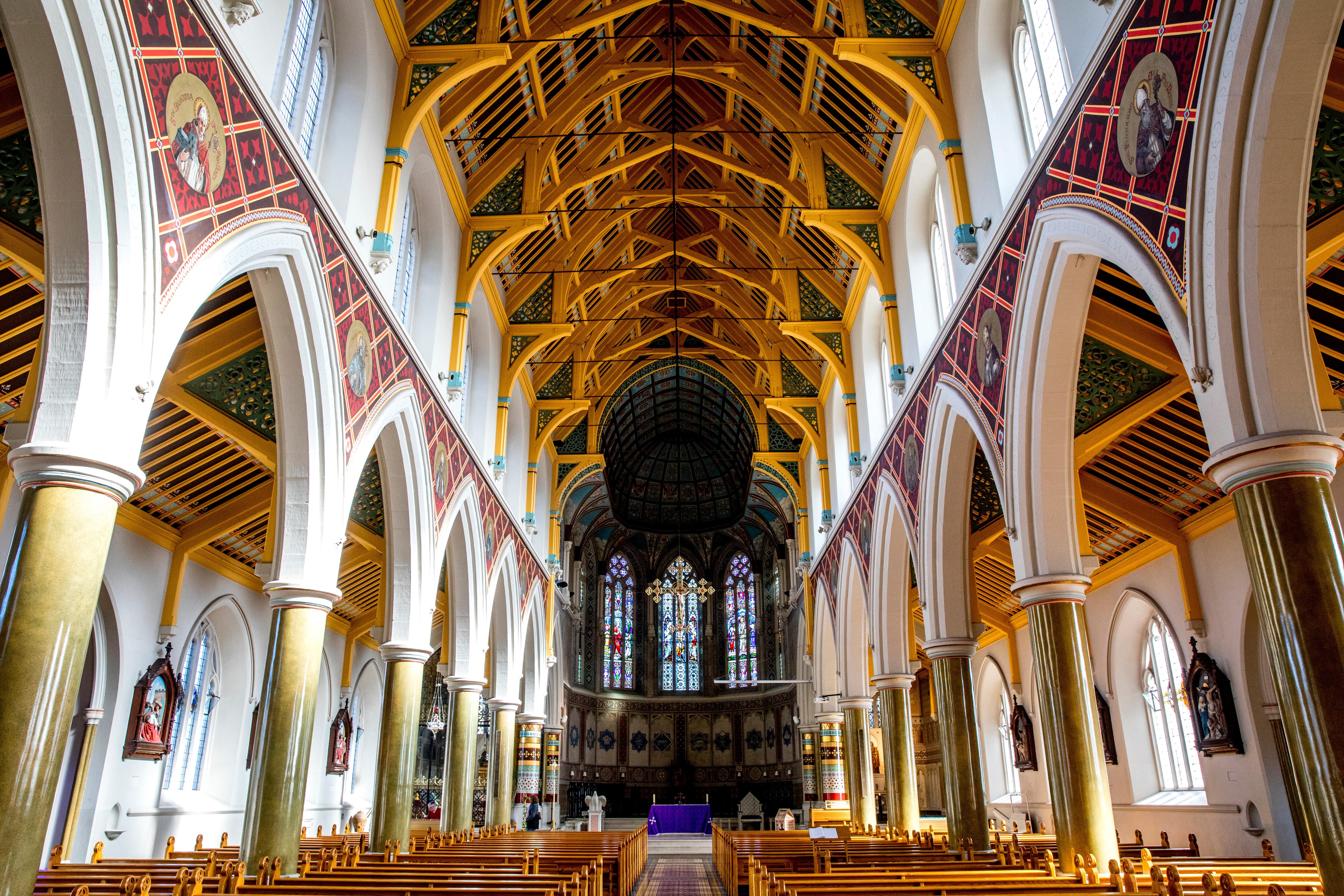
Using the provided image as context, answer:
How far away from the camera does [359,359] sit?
9.77 metres

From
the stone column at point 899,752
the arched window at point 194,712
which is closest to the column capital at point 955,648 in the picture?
the stone column at point 899,752

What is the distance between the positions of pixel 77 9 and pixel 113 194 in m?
1.06

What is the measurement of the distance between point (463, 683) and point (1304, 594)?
12579 mm

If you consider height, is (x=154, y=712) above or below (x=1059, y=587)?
below

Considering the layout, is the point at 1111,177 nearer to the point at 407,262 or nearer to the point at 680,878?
the point at 407,262

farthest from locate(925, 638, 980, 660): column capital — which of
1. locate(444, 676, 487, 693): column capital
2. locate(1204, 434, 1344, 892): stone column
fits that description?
locate(444, 676, 487, 693): column capital

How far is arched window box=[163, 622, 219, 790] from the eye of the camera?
14789 mm

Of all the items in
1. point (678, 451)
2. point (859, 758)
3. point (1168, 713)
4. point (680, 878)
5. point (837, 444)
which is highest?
point (678, 451)

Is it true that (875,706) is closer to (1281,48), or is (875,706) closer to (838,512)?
(838,512)

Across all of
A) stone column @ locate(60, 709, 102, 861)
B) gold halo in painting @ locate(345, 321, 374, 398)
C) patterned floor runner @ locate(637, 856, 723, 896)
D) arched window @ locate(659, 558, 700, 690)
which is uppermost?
arched window @ locate(659, 558, 700, 690)

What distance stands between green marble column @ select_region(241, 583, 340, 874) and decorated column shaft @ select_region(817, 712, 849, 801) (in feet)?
54.6

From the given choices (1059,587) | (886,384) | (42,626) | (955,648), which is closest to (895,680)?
(955,648)

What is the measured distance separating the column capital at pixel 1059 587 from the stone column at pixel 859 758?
1098 cm

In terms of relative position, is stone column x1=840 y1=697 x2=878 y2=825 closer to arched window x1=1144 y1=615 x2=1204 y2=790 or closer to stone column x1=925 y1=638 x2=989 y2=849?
arched window x1=1144 y1=615 x2=1204 y2=790
